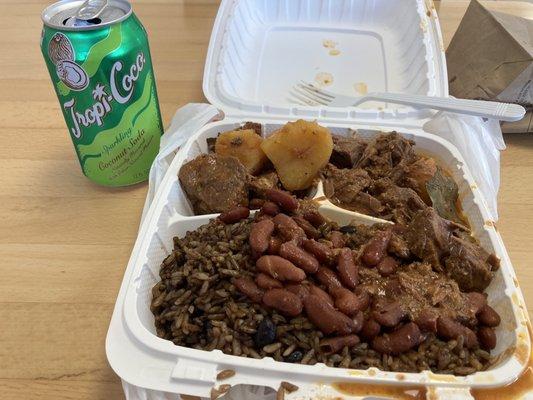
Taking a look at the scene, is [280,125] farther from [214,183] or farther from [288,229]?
[288,229]

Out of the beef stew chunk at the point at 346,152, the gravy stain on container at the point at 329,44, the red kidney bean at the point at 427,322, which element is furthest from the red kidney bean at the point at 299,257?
the gravy stain on container at the point at 329,44

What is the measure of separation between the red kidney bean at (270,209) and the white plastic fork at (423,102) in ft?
2.17

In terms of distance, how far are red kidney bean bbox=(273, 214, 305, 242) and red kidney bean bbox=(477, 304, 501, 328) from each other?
15.9 inches

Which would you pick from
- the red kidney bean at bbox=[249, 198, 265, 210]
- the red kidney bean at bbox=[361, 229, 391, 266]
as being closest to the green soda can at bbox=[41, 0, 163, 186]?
the red kidney bean at bbox=[249, 198, 265, 210]

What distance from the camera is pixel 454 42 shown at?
191cm

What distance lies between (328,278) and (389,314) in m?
0.14

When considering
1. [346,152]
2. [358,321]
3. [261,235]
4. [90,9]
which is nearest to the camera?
[358,321]

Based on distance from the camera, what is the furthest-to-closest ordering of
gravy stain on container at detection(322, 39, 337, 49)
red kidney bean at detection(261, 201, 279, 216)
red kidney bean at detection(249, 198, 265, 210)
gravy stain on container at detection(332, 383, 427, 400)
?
1. gravy stain on container at detection(322, 39, 337, 49)
2. red kidney bean at detection(249, 198, 265, 210)
3. red kidney bean at detection(261, 201, 279, 216)
4. gravy stain on container at detection(332, 383, 427, 400)

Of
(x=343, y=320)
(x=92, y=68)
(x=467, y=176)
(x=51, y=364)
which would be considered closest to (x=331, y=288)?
(x=343, y=320)

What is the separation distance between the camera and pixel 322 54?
1984 mm

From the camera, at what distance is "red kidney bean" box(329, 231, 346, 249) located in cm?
108

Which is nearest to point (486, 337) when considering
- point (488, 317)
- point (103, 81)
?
point (488, 317)

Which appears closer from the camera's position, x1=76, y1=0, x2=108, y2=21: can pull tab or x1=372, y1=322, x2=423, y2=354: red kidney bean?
x1=372, y1=322, x2=423, y2=354: red kidney bean

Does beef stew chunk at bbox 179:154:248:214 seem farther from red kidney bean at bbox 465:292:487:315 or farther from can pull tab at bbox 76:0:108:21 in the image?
red kidney bean at bbox 465:292:487:315
